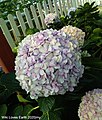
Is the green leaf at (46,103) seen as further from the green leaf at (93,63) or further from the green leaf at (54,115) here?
the green leaf at (93,63)

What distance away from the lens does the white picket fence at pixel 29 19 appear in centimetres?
310

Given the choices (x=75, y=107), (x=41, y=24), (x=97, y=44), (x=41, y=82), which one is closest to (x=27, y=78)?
(x=41, y=82)

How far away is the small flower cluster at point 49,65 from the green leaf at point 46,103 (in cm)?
3

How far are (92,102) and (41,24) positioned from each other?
3.20 metres

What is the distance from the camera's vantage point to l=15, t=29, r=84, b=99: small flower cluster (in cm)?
111

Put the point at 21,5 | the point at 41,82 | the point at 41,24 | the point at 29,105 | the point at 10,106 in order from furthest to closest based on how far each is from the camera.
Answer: the point at 21,5 < the point at 41,24 < the point at 10,106 < the point at 29,105 < the point at 41,82

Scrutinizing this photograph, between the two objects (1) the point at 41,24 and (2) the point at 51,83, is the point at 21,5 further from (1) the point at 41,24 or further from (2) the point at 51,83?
(2) the point at 51,83

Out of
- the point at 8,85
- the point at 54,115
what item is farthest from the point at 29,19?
the point at 54,115

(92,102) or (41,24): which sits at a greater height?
(92,102)

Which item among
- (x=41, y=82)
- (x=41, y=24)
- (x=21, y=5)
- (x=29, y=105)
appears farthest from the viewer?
(x=21, y=5)

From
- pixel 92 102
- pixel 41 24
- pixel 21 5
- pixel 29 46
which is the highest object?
pixel 29 46

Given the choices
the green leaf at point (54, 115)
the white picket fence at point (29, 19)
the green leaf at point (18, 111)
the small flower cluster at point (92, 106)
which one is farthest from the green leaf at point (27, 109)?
the white picket fence at point (29, 19)

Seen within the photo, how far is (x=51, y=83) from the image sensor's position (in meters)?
1.12

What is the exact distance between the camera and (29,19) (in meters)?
3.73
